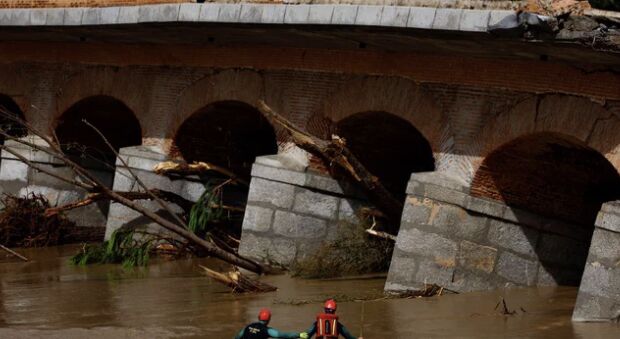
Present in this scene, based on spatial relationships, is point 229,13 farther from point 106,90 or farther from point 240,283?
point 106,90

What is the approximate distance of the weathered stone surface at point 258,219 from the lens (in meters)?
14.2

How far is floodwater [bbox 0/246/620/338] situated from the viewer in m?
10.6

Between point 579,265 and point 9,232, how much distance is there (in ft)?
23.6

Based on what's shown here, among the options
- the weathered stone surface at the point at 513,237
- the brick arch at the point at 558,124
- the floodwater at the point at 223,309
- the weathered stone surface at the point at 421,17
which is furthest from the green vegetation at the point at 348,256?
the weathered stone surface at the point at 421,17

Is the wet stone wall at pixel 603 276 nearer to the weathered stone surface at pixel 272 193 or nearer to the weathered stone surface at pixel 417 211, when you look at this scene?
the weathered stone surface at pixel 417 211

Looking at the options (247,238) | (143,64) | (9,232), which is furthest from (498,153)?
(9,232)

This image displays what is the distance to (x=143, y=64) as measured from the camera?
1650cm

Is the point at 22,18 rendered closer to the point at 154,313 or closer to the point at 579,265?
the point at 154,313

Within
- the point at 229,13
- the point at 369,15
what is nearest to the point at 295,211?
the point at 229,13

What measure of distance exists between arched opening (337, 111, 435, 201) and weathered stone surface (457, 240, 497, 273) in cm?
179

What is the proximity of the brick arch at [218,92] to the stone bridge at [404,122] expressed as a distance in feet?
0.07

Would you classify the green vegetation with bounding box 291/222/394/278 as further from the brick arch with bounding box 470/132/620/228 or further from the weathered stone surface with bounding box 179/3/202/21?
the weathered stone surface with bounding box 179/3/202/21

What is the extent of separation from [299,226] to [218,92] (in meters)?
2.16

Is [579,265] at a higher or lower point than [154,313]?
higher
